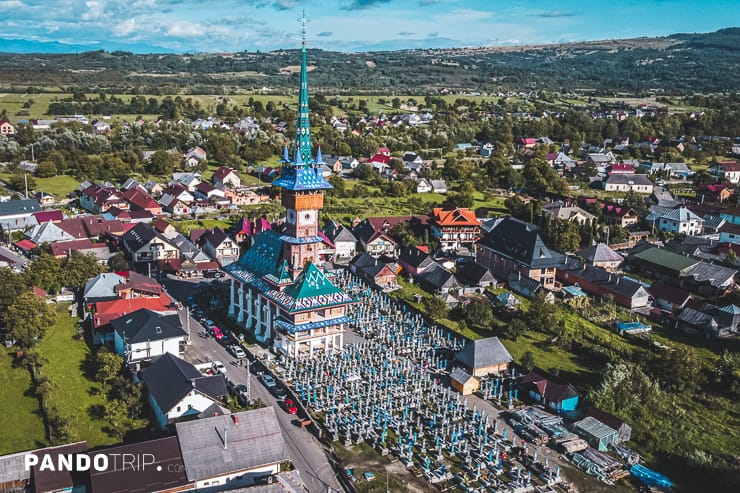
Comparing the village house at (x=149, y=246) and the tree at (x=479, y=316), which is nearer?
the tree at (x=479, y=316)

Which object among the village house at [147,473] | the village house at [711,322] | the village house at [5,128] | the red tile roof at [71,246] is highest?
the village house at [5,128]

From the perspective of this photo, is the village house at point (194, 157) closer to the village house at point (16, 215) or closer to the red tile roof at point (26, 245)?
the village house at point (16, 215)

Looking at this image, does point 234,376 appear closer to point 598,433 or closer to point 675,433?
point 598,433

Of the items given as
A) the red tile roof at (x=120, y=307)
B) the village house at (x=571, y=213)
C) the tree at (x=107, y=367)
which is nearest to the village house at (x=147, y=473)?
the tree at (x=107, y=367)

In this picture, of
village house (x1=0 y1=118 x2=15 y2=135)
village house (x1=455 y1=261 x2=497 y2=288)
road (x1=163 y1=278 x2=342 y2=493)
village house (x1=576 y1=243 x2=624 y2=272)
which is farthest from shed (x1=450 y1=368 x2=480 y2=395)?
village house (x1=0 y1=118 x2=15 y2=135)

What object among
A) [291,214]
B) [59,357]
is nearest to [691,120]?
[291,214]

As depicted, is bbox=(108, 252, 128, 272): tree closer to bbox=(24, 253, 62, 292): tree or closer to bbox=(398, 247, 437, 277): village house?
bbox=(24, 253, 62, 292): tree
